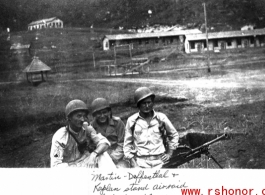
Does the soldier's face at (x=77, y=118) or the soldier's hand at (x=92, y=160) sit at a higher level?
the soldier's face at (x=77, y=118)

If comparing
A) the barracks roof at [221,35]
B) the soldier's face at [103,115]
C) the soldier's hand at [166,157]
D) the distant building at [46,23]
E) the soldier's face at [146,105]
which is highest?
the distant building at [46,23]

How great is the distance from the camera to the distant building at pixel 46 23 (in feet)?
12.3

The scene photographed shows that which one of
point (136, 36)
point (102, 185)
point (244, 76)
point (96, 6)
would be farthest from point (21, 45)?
point (244, 76)

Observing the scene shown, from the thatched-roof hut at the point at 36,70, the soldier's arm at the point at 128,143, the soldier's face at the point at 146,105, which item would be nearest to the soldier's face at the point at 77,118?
the soldier's arm at the point at 128,143

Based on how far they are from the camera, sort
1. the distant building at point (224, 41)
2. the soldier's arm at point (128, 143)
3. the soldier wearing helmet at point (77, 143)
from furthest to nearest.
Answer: the distant building at point (224, 41) → the soldier's arm at point (128, 143) → the soldier wearing helmet at point (77, 143)

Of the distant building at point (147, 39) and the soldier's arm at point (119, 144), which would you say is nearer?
the soldier's arm at point (119, 144)

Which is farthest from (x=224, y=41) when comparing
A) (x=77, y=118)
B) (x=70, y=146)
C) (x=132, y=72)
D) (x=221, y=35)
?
(x=70, y=146)

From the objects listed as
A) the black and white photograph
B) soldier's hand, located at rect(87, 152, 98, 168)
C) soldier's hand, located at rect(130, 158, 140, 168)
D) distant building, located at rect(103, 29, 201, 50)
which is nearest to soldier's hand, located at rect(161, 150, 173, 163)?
soldier's hand, located at rect(130, 158, 140, 168)

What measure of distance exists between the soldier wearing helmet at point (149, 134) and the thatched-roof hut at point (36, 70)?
1.63 meters

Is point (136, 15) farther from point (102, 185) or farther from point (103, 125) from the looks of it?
point (102, 185)

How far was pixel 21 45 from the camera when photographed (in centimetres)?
388

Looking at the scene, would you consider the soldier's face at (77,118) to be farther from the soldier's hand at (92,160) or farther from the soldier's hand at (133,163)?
the soldier's hand at (133,163)

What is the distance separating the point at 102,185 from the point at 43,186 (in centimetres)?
66

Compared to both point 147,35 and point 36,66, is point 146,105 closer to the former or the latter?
point 147,35
